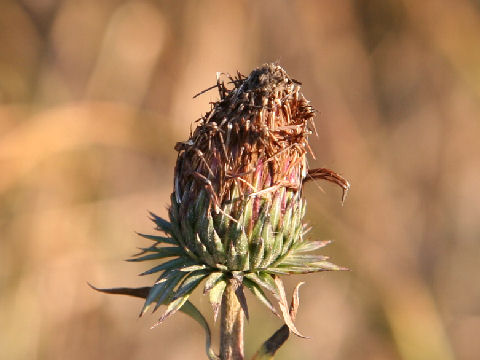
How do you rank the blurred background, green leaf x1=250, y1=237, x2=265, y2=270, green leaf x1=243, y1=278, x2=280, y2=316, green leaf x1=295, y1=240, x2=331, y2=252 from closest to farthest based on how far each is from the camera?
1. green leaf x1=243, y1=278, x2=280, y2=316
2. green leaf x1=250, y1=237, x2=265, y2=270
3. green leaf x1=295, y1=240, x2=331, y2=252
4. the blurred background

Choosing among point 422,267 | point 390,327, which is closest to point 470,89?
point 422,267

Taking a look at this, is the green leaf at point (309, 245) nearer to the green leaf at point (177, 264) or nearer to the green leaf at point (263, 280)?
the green leaf at point (263, 280)

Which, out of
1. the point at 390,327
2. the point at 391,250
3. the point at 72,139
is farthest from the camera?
the point at 391,250

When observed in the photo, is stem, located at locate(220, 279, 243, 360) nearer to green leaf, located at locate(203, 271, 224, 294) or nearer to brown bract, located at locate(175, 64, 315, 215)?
green leaf, located at locate(203, 271, 224, 294)

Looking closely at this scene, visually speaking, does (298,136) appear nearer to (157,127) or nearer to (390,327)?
(157,127)

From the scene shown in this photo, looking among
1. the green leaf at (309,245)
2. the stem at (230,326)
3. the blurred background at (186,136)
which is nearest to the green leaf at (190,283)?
the stem at (230,326)

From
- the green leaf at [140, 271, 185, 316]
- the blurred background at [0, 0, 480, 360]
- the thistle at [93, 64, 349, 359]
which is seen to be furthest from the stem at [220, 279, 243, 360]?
the blurred background at [0, 0, 480, 360]
